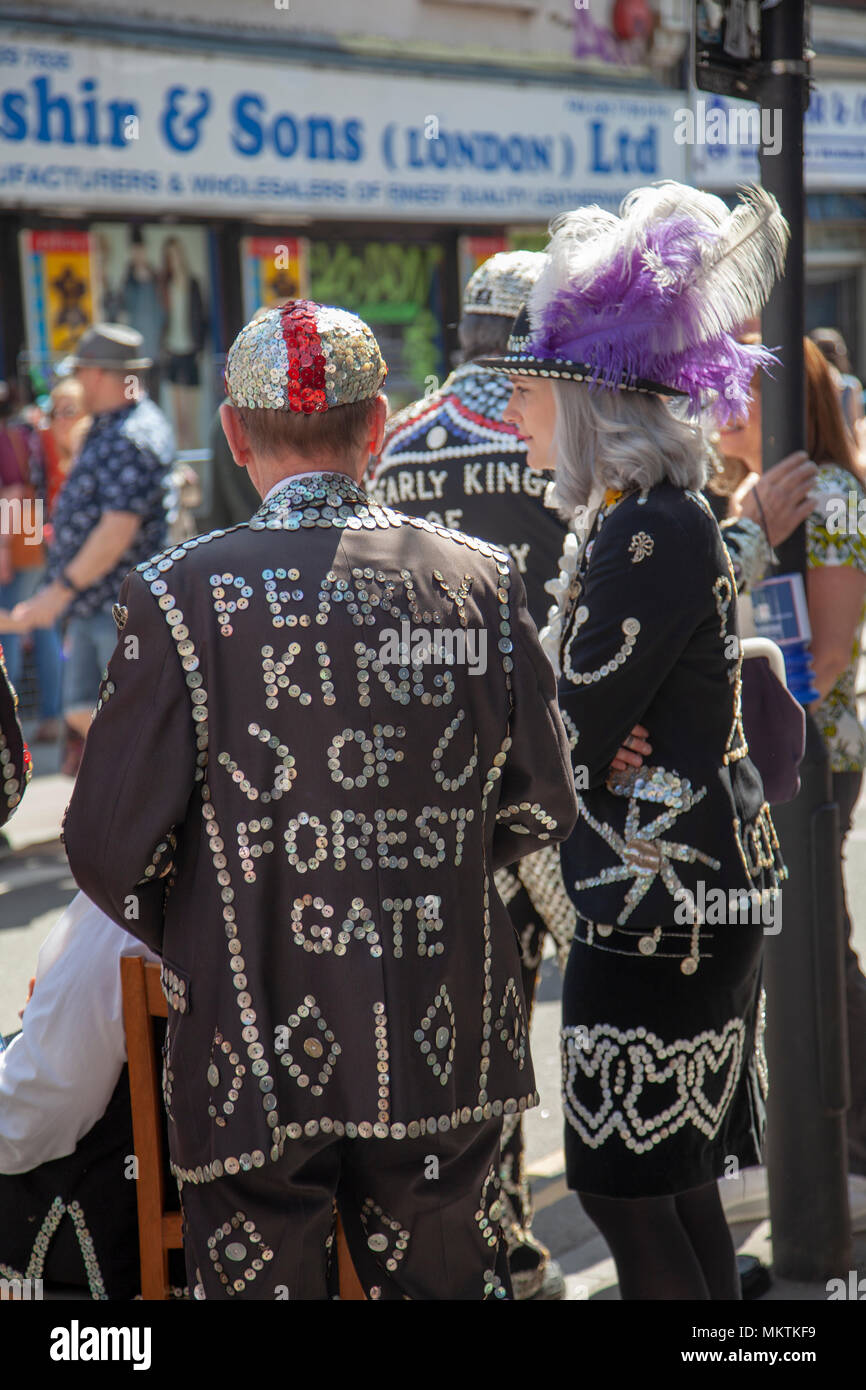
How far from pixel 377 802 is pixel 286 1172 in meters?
0.50

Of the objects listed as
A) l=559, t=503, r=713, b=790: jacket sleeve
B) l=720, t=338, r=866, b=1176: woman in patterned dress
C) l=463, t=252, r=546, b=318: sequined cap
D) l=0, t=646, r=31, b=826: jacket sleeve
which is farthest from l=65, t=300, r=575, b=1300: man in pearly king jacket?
l=720, t=338, r=866, b=1176: woman in patterned dress

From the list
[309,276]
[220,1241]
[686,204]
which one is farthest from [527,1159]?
[309,276]

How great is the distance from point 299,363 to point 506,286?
1.47 meters

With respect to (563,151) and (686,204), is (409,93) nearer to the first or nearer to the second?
(563,151)

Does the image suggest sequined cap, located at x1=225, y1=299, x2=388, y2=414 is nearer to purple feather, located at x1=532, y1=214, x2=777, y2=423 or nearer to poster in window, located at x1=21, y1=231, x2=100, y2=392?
purple feather, located at x1=532, y1=214, x2=777, y2=423

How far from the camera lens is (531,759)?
7.17ft

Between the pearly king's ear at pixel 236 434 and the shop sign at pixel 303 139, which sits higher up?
the shop sign at pixel 303 139

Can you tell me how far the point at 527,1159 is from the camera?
13.3 ft

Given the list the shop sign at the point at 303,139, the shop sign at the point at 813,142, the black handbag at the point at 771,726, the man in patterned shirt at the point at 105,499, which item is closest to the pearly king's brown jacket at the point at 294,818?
the black handbag at the point at 771,726

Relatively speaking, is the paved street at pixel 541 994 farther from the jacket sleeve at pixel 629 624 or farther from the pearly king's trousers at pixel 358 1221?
the jacket sleeve at pixel 629 624

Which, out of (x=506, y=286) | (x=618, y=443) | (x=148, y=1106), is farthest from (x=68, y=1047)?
(x=506, y=286)

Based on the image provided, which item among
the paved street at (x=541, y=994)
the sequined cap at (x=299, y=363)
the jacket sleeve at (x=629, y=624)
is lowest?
the paved street at (x=541, y=994)

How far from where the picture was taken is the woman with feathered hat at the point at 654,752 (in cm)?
251

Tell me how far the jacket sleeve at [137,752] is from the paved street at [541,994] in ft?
5.92
